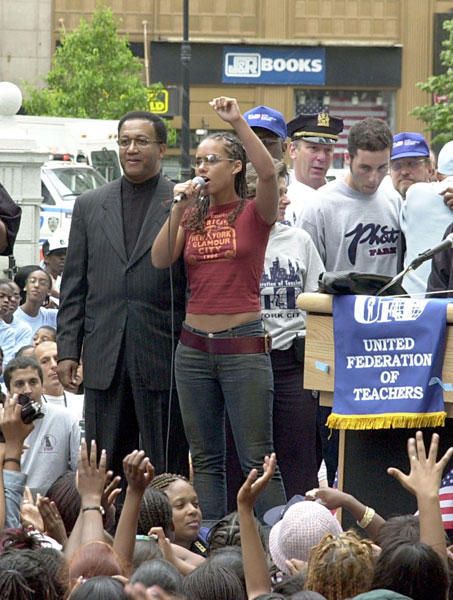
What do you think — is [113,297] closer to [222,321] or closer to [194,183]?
[222,321]

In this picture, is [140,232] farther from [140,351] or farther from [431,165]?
[431,165]

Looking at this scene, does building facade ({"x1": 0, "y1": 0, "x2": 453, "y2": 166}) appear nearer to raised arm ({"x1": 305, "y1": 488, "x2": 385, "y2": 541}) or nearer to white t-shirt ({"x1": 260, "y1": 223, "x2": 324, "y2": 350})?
white t-shirt ({"x1": 260, "y1": 223, "x2": 324, "y2": 350})

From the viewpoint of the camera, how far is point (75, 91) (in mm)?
38156

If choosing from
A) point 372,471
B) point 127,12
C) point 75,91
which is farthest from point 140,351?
point 127,12

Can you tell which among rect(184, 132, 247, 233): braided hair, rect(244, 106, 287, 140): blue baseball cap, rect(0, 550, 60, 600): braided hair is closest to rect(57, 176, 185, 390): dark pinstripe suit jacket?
rect(184, 132, 247, 233): braided hair

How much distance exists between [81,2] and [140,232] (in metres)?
37.4

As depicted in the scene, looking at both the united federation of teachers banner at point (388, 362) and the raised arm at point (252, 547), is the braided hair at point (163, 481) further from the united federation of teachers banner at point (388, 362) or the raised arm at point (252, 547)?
the raised arm at point (252, 547)

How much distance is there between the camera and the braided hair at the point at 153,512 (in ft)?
21.9

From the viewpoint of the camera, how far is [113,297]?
7781 millimetres

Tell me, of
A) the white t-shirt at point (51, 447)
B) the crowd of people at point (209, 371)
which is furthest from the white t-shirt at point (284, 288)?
the white t-shirt at point (51, 447)

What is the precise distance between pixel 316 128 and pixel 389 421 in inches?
123

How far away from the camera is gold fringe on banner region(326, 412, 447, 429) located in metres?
6.54

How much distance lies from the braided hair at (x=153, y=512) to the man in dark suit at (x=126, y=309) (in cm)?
100

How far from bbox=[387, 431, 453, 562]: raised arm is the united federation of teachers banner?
25.3 inches
